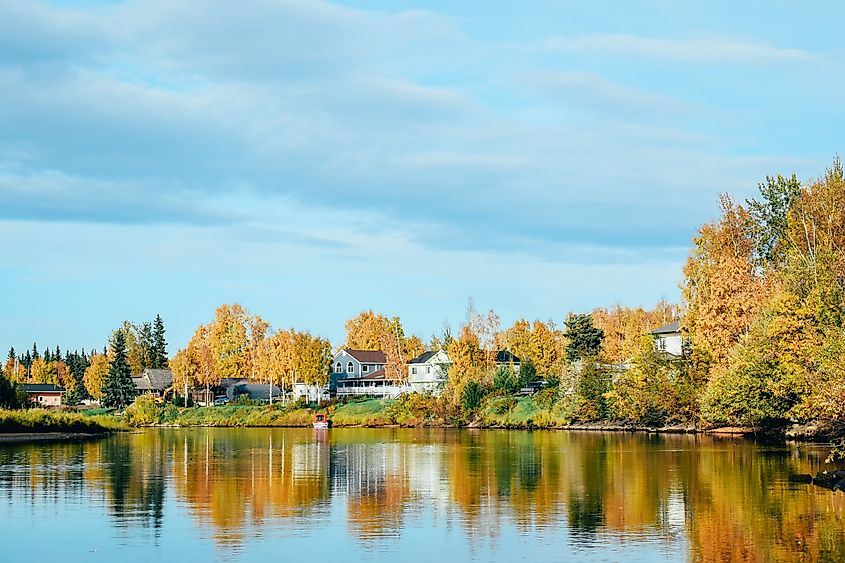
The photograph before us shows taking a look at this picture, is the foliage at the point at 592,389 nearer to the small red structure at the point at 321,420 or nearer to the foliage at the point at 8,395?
the small red structure at the point at 321,420

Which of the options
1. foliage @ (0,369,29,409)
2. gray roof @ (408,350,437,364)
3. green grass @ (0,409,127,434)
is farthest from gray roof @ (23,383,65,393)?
green grass @ (0,409,127,434)

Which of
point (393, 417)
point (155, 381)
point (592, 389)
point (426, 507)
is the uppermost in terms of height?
point (155, 381)

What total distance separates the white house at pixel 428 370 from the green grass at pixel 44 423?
45057 mm

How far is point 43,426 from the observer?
3221 inches

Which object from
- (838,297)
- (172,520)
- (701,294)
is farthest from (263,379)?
(172,520)

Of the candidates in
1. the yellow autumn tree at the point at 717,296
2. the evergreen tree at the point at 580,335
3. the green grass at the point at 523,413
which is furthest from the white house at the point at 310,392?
the yellow autumn tree at the point at 717,296

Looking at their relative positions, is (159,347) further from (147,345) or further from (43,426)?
(43,426)

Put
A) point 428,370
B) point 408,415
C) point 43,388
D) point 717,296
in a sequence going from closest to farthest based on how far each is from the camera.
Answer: point 717,296, point 408,415, point 428,370, point 43,388

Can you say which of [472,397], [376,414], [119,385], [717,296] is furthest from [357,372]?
[717,296]

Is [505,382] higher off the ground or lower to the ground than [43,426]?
higher

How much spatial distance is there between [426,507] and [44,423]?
57.4 meters

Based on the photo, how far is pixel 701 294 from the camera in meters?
76.7

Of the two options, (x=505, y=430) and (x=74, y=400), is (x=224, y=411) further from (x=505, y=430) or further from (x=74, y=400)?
(x=74, y=400)

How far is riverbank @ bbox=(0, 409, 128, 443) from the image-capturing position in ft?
257
